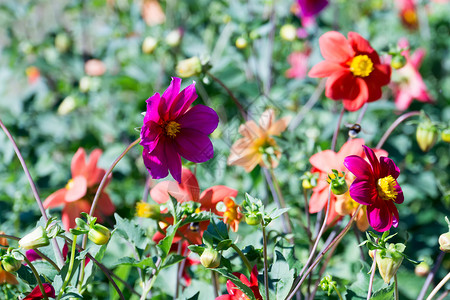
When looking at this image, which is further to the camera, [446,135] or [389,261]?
[446,135]

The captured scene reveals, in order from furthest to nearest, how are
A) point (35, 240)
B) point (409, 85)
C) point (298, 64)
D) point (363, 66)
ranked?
point (298, 64), point (409, 85), point (363, 66), point (35, 240)

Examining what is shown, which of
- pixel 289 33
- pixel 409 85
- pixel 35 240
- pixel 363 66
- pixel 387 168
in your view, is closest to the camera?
pixel 35 240

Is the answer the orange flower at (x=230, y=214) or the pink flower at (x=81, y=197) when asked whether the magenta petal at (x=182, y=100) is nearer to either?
the orange flower at (x=230, y=214)

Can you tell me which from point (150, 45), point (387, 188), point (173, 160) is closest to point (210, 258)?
point (173, 160)

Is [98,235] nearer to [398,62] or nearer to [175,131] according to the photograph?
[175,131]

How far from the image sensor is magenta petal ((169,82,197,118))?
80cm

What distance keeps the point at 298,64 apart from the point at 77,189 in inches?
52.0

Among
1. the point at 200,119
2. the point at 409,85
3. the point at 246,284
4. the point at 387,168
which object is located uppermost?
the point at 200,119

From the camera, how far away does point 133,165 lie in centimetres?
189

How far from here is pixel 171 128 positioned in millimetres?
843

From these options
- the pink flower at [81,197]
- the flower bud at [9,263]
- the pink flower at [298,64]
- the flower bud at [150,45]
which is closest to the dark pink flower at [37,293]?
the flower bud at [9,263]

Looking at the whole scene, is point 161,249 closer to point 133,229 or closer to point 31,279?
point 133,229

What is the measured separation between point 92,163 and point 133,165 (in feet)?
2.51

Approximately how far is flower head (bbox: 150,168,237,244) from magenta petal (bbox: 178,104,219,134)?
106 millimetres
